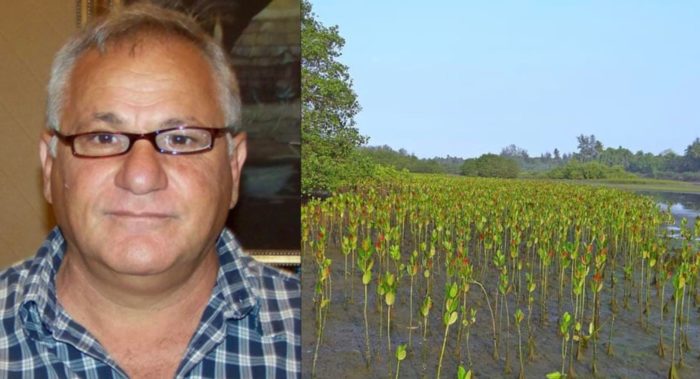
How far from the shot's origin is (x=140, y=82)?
1.06 meters

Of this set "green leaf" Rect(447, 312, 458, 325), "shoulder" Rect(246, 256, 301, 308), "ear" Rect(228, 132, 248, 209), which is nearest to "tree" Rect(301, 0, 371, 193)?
"green leaf" Rect(447, 312, 458, 325)

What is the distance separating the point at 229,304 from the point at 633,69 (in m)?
1.07

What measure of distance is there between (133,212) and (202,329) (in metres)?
0.20

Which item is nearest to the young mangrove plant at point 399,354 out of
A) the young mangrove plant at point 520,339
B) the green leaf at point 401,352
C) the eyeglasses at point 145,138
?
the green leaf at point 401,352

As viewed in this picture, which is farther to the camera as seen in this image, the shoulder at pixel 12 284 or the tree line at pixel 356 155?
the tree line at pixel 356 155

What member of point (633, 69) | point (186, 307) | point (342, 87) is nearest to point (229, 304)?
point (186, 307)

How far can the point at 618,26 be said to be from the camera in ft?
5.77

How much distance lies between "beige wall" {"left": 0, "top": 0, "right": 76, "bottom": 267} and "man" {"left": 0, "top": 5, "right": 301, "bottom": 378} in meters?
0.94

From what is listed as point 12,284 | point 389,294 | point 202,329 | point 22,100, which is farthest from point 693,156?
point 22,100

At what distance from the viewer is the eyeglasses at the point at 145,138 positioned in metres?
1.03

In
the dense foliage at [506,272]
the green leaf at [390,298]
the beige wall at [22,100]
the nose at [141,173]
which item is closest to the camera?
the nose at [141,173]

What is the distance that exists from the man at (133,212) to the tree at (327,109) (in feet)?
2.25

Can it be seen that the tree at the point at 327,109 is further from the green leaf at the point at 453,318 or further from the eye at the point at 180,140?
the eye at the point at 180,140

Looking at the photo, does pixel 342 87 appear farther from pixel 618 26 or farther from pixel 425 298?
pixel 618 26
